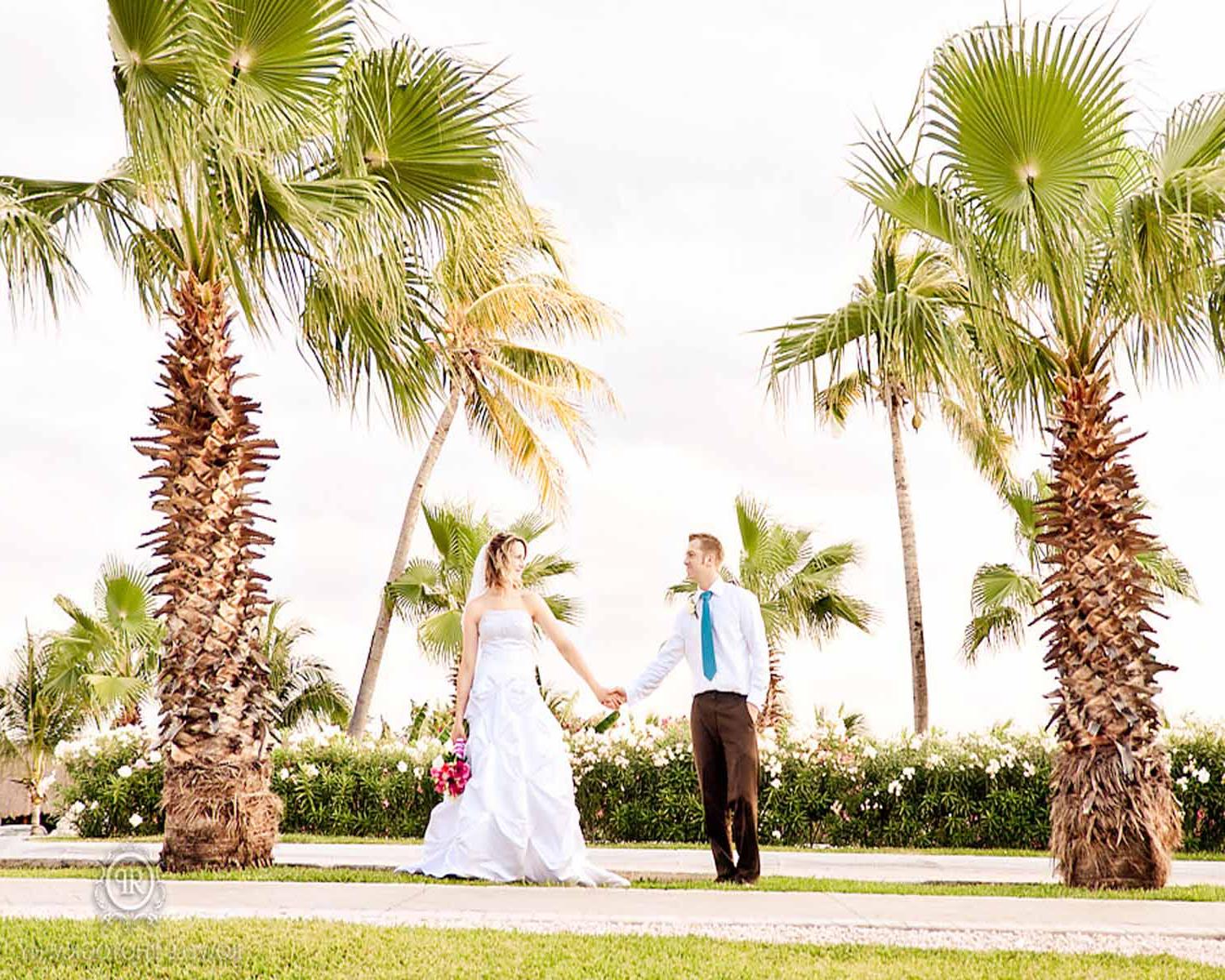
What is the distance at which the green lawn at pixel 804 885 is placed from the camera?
880 cm

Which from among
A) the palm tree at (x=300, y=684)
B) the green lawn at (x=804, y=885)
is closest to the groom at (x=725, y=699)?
the green lawn at (x=804, y=885)

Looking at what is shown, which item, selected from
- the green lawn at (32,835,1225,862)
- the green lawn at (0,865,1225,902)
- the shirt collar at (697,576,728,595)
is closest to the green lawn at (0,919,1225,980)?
the green lawn at (0,865,1225,902)

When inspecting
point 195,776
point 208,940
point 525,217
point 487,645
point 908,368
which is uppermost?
point 525,217

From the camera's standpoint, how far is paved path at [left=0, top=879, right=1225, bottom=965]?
22.6ft

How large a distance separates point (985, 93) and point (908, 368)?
2.08 meters

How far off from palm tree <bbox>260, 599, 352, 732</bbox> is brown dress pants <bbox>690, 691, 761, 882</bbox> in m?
15.0

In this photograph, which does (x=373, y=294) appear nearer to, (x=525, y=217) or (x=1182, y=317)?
(x=525, y=217)

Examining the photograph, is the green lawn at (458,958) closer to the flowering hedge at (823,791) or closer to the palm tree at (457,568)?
the flowering hedge at (823,791)

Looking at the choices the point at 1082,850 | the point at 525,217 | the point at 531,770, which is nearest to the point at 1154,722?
the point at 1082,850

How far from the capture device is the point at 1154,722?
32.0 feet

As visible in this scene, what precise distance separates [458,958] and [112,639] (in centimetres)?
2049

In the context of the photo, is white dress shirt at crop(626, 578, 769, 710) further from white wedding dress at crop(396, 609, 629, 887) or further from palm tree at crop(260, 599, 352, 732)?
palm tree at crop(260, 599, 352, 732)

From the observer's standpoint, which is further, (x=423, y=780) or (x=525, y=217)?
(x=423, y=780)

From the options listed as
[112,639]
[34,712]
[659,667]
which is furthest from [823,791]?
[34,712]
